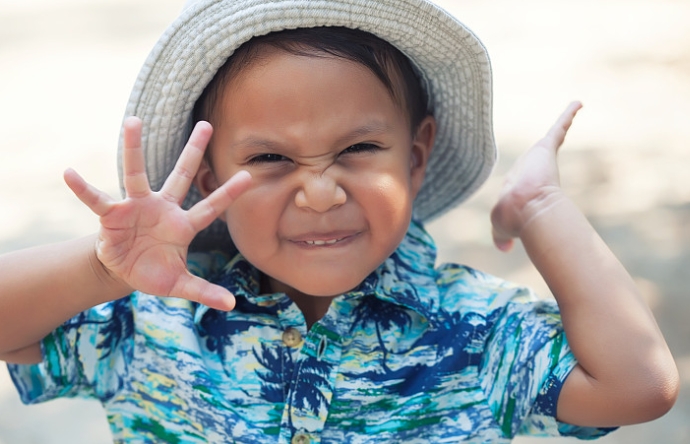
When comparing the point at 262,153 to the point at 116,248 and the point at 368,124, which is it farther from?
the point at 116,248

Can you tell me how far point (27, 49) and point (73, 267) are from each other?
273cm

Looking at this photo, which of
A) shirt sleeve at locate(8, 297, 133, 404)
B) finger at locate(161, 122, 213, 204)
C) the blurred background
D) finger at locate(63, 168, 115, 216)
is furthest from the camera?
the blurred background

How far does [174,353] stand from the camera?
174 cm

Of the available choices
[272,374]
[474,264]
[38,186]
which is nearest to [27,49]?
[38,186]

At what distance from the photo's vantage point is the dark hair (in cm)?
163

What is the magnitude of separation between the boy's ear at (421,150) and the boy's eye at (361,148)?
0.18 metres

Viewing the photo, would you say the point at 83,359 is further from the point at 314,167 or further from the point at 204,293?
the point at 314,167

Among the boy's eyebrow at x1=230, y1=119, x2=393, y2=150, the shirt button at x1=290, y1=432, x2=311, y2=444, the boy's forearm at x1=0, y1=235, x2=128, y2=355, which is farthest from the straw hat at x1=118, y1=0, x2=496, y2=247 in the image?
the shirt button at x1=290, y1=432, x2=311, y2=444

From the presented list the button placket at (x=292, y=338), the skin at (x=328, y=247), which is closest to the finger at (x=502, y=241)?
the skin at (x=328, y=247)

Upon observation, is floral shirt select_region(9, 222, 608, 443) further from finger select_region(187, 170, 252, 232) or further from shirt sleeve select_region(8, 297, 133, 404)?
finger select_region(187, 170, 252, 232)

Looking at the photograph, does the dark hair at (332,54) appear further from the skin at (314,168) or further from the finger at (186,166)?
the finger at (186,166)

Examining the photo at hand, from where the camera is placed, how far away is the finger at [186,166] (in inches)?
59.1

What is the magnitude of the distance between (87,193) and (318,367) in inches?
19.8

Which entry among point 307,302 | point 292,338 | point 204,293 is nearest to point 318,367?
point 292,338
